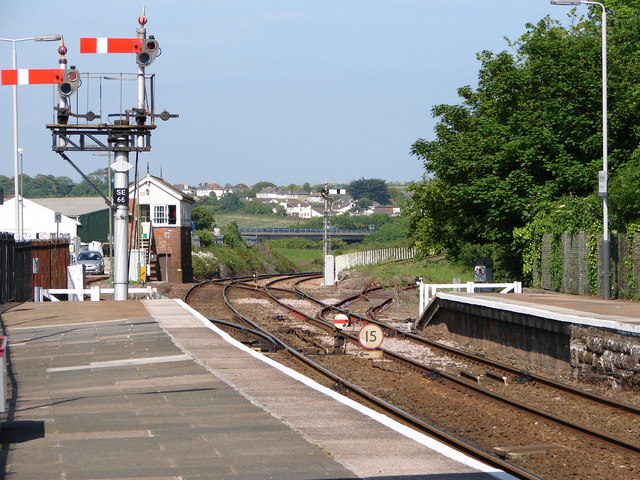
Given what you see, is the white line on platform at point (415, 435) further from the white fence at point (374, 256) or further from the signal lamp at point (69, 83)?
the white fence at point (374, 256)

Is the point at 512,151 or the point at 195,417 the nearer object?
the point at 195,417

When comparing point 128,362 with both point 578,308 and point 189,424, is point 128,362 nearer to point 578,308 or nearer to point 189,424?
point 189,424

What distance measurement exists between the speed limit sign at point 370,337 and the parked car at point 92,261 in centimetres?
4427

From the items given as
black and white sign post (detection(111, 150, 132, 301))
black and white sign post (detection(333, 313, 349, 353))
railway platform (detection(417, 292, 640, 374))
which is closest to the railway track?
black and white sign post (detection(333, 313, 349, 353))

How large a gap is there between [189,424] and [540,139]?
2524cm

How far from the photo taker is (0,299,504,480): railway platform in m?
8.20

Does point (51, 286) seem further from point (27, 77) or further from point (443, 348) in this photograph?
point (443, 348)

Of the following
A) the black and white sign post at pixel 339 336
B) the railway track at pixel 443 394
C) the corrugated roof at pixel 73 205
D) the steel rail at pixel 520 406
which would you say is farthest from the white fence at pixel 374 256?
the steel rail at pixel 520 406

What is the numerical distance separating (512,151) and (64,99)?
16121 millimetres

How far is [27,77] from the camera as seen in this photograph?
76.7ft

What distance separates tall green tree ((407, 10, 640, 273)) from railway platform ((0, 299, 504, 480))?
18.7 metres

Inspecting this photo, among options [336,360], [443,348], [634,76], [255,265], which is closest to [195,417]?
[336,360]

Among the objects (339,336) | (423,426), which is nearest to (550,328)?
(339,336)

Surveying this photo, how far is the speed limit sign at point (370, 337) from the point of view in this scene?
59.8ft
